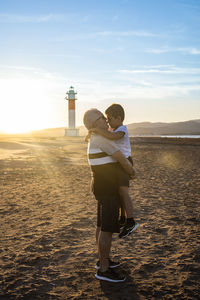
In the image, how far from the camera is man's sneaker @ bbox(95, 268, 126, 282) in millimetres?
3258

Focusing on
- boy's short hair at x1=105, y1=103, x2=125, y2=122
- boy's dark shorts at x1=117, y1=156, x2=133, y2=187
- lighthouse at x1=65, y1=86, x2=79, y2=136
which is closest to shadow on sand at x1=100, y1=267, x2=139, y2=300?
boy's dark shorts at x1=117, y1=156, x2=133, y2=187

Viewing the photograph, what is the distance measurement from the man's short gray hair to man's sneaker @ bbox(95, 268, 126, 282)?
1744 mm

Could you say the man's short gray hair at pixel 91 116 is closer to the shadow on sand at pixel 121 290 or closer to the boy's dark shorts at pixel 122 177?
the boy's dark shorts at pixel 122 177

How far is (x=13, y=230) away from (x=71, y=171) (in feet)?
24.2

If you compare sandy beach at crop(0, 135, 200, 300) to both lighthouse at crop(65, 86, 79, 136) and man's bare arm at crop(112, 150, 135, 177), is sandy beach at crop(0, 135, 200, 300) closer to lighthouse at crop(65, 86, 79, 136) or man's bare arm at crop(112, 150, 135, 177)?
man's bare arm at crop(112, 150, 135, 177)

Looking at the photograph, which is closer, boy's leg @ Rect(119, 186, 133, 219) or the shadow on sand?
the shadow on sand

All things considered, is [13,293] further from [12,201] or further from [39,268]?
[12,201]

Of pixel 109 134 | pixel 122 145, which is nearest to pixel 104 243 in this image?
pixel 122 145

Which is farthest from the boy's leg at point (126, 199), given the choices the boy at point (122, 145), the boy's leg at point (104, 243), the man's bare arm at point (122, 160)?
the boy's leg at point (104, 243)

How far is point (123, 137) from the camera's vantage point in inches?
126

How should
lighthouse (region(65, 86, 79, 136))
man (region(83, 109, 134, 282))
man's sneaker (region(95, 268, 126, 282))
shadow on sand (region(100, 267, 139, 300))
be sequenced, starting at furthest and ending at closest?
1. lighthouse (region(65, 86, 79, 136))
2. man's sneaker (region(95, 268, 126, 282))
3. man (region(83, 109, 134, 282))
4. shadow on sand (region(100, 267, 139, 300))

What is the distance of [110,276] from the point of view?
327 centimetres

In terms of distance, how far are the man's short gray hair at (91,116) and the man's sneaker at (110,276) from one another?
1.74 m

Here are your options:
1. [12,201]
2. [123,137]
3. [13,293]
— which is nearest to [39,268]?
[13,293]
